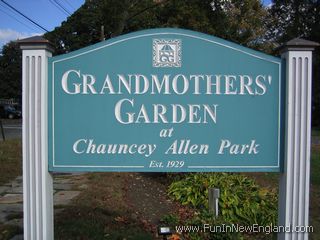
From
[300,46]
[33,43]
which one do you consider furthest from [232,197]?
[33,43]

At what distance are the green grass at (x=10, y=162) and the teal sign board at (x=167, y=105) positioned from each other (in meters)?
5.93

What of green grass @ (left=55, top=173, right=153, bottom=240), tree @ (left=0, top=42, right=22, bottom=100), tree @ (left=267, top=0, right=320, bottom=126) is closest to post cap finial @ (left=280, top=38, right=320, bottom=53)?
green grass @ (left=55, top=173, right=153, bottom=240)

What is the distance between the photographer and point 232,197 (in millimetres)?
7051

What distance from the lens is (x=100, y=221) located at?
6.12m

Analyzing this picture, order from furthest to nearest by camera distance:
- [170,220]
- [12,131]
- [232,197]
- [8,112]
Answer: [8,112] → [12,131] → [232,197] → [170,220]

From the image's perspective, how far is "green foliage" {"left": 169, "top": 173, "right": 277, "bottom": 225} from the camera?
266 inches

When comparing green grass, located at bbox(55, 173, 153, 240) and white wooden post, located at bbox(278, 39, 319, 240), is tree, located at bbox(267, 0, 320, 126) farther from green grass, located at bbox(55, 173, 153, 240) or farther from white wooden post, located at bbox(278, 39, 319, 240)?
white wooden post, located at bbox(278, 39, 319, 240)

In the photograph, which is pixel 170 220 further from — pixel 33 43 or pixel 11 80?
pixel 11 80

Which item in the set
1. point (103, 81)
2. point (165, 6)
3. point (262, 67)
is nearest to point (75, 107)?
point (103, 81)

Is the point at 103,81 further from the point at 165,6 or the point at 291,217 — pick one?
the point at 165,6

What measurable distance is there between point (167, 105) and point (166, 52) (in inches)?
17.9

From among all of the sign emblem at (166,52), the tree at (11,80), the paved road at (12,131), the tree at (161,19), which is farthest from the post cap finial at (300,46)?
the tree at (11,80)

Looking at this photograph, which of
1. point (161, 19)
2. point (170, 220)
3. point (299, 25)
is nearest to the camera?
point (170, 220)

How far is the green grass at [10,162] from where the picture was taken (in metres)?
10.0
